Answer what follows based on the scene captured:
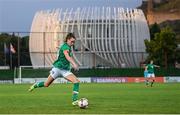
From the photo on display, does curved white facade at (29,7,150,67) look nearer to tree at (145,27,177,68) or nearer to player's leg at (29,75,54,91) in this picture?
tree at (145,27,177,68)

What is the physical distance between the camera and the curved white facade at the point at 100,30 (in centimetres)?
10300

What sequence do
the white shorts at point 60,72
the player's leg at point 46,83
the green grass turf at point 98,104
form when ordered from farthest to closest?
1. the player's leg at point 46,83
2. the white shorts at point 60,72
3. the green grass turf at point 98,104

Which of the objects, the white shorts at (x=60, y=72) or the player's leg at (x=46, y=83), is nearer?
the white shorts at (x=60, y=72)

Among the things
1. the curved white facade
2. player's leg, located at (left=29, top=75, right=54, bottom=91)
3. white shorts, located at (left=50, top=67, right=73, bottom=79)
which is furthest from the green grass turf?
the curved white facade

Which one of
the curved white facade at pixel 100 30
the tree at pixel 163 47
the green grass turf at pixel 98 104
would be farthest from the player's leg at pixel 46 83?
the curved white facade at pixel 100 30

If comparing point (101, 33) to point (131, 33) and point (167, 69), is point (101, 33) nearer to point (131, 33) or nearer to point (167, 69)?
point (131, 33)

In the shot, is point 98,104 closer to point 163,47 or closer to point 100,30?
point 163,47

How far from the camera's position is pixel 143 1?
142000 millimetres

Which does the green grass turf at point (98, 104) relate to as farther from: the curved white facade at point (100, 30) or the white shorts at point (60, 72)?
the curved white facade at point (100, 30)

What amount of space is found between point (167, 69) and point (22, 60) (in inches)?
1009

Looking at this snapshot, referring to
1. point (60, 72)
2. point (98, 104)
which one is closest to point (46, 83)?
point (60, 72)

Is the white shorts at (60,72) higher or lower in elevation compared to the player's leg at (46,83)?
higher

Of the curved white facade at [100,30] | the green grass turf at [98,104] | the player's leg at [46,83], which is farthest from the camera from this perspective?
the curved white facade at [100,30]

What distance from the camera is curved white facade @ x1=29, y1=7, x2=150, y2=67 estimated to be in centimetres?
10300
